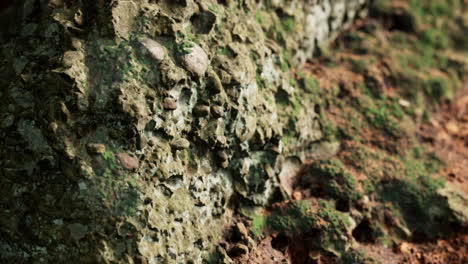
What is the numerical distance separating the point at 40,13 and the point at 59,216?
1485mm

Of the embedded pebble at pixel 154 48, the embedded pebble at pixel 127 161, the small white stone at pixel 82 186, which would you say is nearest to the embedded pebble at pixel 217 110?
the embedded pebble at pixel 154 48

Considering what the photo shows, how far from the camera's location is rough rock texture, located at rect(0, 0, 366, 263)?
9.31ft

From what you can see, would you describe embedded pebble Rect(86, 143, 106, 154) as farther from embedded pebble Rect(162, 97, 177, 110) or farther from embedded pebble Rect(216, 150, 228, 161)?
embedded pebble Rect(216, 150, 228, 161)

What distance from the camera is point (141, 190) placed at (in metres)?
2.89

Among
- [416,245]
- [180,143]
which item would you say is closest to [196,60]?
[180,143]

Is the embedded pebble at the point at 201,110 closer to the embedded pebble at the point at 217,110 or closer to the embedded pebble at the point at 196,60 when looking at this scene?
the embedded pebble at the point at 217,110

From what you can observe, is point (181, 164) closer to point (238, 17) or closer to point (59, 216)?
point (59, 216)

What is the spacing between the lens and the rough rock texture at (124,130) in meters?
2.84

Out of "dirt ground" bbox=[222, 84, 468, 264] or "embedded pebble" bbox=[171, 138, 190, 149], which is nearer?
"embedded pebble" bbox=[171, 138, 190, 149]

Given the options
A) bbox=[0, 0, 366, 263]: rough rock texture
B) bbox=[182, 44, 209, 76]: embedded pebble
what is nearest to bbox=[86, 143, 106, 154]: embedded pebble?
bbox=[0, 0, 366, 263]: rough rock texture

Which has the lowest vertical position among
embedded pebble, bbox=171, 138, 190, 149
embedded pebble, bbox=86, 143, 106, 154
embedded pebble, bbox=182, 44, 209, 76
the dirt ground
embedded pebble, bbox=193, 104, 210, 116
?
the dirt ground

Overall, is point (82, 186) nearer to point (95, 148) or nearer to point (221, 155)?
point (95, 148)

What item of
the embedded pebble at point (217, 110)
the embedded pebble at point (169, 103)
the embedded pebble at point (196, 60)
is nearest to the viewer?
the embedded pebble at point (169, 103)

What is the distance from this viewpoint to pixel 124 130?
2.91 meters
